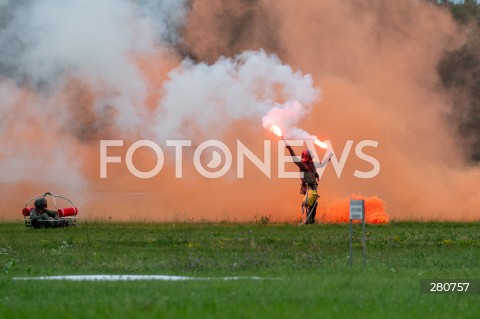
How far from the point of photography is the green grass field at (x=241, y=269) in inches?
671

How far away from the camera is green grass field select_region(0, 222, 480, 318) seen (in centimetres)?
1705

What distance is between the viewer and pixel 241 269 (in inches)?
965

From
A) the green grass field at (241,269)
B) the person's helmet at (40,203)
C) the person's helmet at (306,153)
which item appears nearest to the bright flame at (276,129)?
the person's helmet at (306,153)

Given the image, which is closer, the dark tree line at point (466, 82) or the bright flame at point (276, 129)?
the bright flame at point (276, 129)

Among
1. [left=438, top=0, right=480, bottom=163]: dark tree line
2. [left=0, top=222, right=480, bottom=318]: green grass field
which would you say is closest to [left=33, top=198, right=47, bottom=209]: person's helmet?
[left=0, top=222, right=480, bottom=318]: green grass field

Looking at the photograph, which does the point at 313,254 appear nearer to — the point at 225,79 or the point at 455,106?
the point at 225,79

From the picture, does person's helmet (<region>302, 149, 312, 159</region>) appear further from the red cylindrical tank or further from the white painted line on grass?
the white painted line on grass

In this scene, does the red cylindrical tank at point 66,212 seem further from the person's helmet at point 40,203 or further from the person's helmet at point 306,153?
the person's helmet at point 306,153

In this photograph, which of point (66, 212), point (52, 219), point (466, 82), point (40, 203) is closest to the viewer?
point (40, 203)

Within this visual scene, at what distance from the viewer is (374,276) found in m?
22.3

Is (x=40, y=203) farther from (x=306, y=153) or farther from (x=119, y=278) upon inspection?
(x=119, y=278)

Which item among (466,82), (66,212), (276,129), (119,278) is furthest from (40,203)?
(466,82)

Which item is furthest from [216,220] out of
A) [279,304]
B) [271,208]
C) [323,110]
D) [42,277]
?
[279,304]

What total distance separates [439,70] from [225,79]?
15.2m
